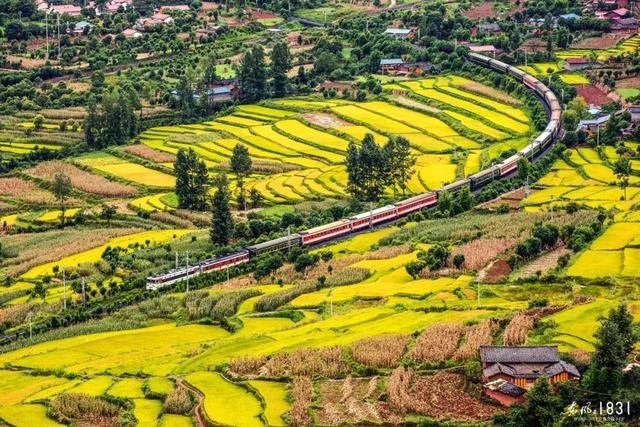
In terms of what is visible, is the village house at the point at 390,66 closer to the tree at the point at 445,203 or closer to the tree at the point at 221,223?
the tree at the point at 445,203

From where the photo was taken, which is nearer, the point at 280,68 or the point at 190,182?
the point at 190,182

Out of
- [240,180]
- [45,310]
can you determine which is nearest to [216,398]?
[45,310]

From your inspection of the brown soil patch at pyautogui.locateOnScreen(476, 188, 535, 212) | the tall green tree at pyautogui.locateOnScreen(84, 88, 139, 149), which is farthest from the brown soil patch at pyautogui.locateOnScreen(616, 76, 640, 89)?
the tall green tree at pyautogui.locateOnScreen(84, 88, 139, 149)

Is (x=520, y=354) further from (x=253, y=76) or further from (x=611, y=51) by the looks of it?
(x=611, y=51)

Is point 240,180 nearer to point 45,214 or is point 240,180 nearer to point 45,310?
point 45,214

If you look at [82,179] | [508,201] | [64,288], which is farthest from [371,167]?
[64,288]
